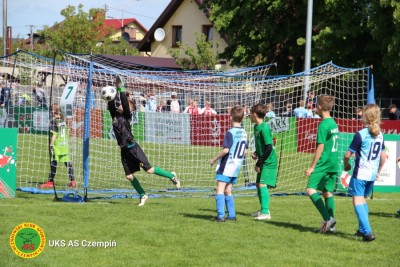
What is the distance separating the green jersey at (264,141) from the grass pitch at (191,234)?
83cm

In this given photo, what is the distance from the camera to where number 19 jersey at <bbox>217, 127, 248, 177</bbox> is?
34.4 feet

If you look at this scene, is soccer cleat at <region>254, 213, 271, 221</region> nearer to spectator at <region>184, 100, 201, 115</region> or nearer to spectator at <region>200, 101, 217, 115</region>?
spectator at <region>200, 101, 217, 115</region>

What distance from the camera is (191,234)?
9.55 metres

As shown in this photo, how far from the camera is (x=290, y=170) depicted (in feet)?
59.1

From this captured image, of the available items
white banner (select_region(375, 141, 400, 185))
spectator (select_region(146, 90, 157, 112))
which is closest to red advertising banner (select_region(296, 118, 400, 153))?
spectator (select_region(146, 90, 157, 112))

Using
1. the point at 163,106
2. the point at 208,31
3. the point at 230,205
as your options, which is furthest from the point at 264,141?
the point at 208,31

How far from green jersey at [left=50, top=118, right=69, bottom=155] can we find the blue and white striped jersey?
6934 mm

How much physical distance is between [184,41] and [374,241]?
4531cm

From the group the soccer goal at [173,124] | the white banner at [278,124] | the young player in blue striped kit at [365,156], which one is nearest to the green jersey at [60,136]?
the soccer goal at [173,124]

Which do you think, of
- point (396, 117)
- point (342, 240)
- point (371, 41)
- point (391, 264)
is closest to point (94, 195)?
point (342, 240)

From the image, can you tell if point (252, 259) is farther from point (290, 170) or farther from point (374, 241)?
point (290, 170)

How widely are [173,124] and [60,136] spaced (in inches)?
251

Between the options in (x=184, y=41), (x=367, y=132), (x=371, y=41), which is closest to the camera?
(x=367, y=132)

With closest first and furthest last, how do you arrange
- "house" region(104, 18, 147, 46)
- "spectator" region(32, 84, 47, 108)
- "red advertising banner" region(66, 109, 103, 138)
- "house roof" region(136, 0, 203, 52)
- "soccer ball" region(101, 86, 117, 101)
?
1. "soccer ball" region(101, 86, 117, 101)
2. "red advertising banner" region(66, 109, 103, 138)
3. "spectator" region(32, 84, 47, 108)
4. "house roof" region(136, 0, 203, 52)
5. "house" region(104, 18, 147, 46)
